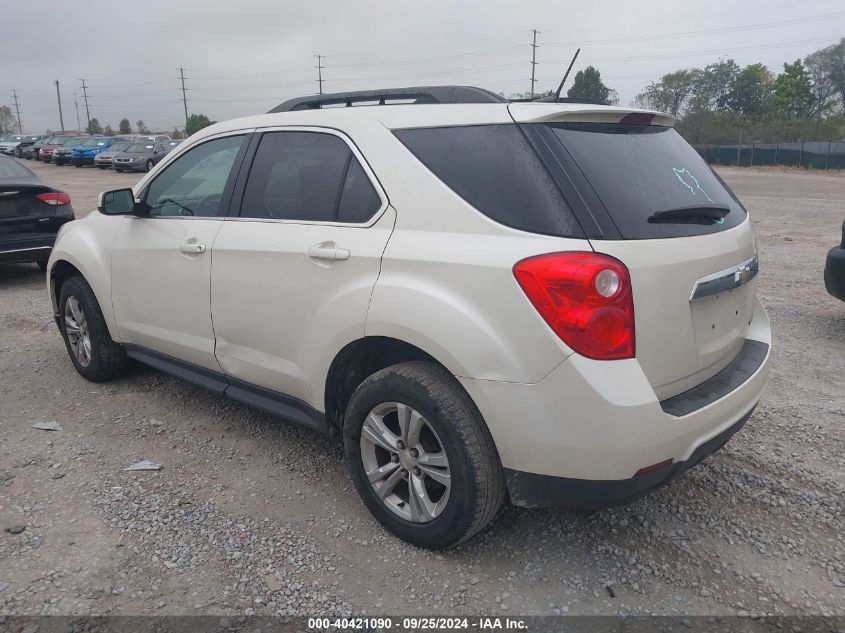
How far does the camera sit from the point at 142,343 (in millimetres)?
4203

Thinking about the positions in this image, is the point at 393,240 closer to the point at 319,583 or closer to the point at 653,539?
the point at 319,583

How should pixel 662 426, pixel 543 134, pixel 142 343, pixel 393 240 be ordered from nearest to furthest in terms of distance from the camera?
1. pixel 662 426
2. pixel 543 134
3. pixel 393 240
4. pixel 142 343

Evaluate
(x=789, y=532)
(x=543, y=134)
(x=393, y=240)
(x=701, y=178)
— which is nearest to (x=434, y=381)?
(x=393, y=240)

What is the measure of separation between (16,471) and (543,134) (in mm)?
3111

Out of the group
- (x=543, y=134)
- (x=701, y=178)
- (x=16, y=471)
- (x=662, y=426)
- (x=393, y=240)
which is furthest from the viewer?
(x=16, y=471)

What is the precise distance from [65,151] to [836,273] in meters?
41.8

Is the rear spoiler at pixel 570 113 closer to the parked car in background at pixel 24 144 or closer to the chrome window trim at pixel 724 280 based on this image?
the chrome window trim at pixel 724 280

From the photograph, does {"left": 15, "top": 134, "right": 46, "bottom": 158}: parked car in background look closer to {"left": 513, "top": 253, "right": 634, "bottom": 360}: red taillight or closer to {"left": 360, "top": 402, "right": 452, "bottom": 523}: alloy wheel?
{"left": 360, "top": 402, "right": 452, "bottom": 523}: alloy wheel

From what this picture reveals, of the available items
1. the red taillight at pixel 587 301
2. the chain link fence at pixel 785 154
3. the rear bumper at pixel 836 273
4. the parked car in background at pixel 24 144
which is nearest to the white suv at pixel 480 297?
the red taillight at pixel 587 301

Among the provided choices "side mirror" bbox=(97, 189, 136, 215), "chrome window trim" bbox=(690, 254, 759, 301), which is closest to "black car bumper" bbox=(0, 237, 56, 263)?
"side mirror" bbox=(97, 189, 136, 215)

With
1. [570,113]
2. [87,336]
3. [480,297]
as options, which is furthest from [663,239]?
[87,336]

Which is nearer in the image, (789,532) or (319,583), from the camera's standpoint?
(319,583)

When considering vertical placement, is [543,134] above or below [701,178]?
above

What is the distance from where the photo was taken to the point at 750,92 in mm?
78750
